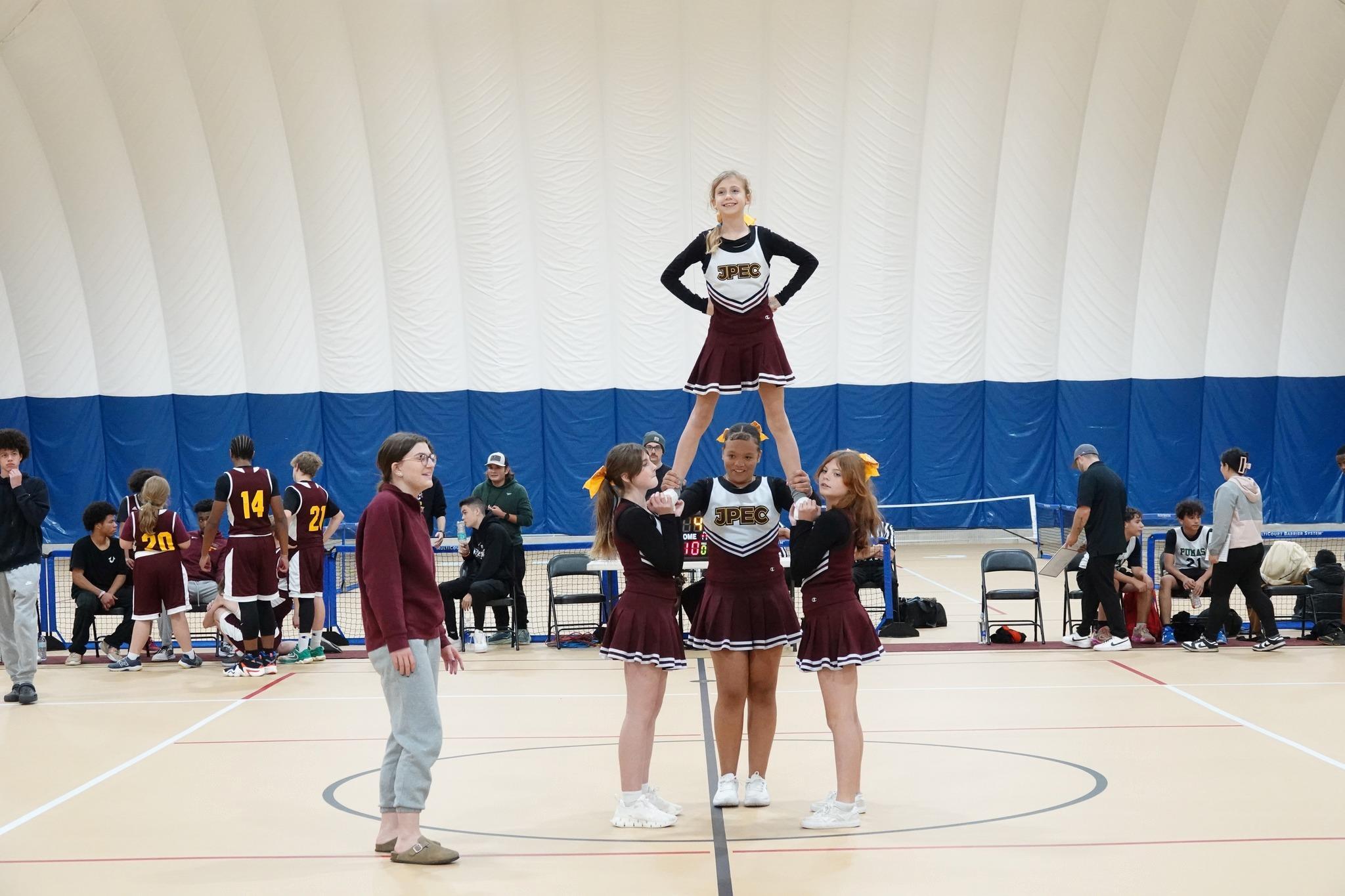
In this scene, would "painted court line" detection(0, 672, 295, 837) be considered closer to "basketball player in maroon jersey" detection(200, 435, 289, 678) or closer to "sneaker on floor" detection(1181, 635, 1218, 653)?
"basketball player in maroon jersey" detection(200, 435, 289, 678)

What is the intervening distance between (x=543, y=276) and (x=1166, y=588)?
1342cm

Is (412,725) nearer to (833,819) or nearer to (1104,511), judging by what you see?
(833,819)

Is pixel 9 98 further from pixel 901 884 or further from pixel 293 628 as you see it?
pixel 901 884

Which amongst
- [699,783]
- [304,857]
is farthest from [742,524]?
[304,857]

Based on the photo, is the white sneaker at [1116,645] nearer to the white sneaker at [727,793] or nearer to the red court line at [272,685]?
the white sneaker at [727,793]

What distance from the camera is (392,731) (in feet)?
18.2

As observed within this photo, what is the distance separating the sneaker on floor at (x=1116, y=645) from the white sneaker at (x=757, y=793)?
623 centimetres

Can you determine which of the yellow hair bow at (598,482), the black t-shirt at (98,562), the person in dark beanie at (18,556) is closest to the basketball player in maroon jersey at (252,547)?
the black t-shirt at (98,562)

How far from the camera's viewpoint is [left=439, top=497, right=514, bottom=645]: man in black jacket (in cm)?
1209


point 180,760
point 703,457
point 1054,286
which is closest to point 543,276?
point 703,457

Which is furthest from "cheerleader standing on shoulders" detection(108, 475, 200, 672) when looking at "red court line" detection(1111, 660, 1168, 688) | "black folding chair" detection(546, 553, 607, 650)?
"red court line" detection(1111, 660, 1168, 688)

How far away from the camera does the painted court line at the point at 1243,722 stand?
24.0 ft

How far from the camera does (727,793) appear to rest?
6.43 m

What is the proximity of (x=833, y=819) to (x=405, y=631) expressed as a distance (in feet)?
7.58
